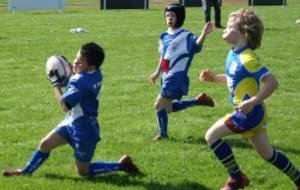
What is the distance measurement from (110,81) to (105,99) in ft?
5.17

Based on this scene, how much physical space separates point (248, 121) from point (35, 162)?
2052mm

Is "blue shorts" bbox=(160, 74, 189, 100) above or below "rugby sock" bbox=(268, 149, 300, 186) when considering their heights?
above

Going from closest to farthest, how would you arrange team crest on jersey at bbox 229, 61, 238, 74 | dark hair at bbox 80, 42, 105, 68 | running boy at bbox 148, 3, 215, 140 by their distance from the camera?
1. team crest on jersey at bbox 229, 61, 238, 74
2. dark hair at bbox 80, 42, 105, 68
3. running boy at bbox 148, 3, 215, 140

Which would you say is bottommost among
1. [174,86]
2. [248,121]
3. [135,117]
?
[135,117]

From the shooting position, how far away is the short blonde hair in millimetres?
5602

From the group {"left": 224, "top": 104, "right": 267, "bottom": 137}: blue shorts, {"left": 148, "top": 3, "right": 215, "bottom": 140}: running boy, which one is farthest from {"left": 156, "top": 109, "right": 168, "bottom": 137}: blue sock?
{"left": 224, "top": 104, "right": 267, "bottom": 137}: blue shorts

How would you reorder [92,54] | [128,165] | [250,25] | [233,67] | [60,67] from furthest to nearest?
[128,165] → [60,67] → [92,54] → [233,67] → [250,25]

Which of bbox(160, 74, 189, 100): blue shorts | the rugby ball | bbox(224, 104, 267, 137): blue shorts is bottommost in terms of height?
bbox(160, 74, 189, 100): blue shorts

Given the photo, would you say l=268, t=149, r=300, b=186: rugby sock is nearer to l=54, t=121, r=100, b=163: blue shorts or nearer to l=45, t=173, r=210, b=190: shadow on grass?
l=45, t=173, r=210, b=190: shadow on grass

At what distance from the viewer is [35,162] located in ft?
20.9

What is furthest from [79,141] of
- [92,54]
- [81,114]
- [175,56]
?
[175,56]

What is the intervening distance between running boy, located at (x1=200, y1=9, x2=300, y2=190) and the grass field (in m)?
0.46

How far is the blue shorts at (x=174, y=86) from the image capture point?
25.5ft

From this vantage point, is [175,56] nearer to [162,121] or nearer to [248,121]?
[162,121]
